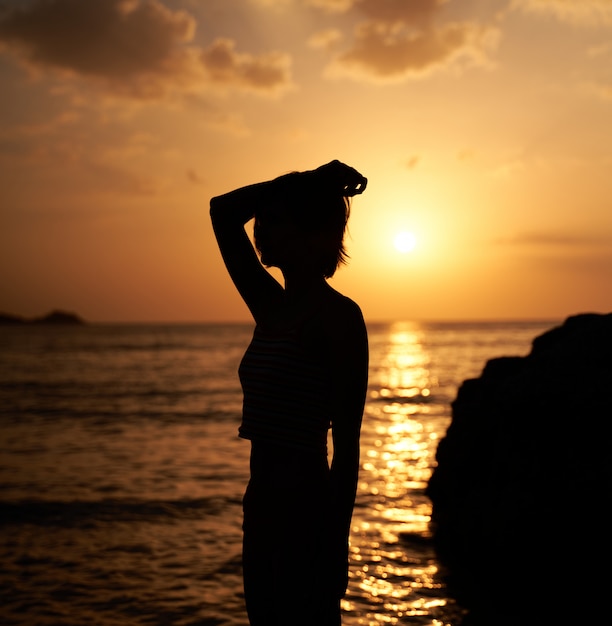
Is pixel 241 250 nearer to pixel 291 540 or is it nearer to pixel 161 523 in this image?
pixel 291 540

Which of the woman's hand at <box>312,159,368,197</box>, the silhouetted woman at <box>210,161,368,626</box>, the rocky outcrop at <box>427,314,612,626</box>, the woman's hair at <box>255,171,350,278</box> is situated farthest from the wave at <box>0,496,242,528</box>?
the woman's hand at <box>312,159,368,197</box>

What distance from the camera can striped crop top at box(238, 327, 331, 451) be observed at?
8.64ft

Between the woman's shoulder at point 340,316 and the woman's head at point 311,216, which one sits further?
the woman's head at point 311,216

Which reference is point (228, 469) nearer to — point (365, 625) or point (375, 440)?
point (375, 440)

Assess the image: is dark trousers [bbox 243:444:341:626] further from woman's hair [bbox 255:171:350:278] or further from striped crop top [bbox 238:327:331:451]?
woman's hair [bbox 255:171:350:278]

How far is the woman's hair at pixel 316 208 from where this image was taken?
8.93 feet

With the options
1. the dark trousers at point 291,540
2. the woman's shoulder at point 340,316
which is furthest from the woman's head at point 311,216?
the dark trousers at point 291,540

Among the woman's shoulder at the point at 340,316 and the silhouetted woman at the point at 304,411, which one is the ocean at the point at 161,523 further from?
the woman's shoulder at the point at 340,316

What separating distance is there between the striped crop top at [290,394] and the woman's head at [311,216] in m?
0.37

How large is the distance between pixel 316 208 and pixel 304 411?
0.79 m

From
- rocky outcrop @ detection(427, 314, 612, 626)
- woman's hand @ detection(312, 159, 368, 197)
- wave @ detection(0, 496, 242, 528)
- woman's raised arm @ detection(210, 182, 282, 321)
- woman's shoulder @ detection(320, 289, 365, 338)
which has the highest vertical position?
woman's hand @ detection(312, 159, 368, 197)

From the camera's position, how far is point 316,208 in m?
2.73

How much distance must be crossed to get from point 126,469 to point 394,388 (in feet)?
94.6

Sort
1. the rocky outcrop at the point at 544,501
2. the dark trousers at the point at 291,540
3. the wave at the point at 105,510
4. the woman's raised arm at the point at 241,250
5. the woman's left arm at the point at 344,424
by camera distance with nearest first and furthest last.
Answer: the woman's left arm at the point at 344,424, the dark trousers at the point at 291,540, the woman's raised arm at the point at 241,250, the rocky outcrop at the point at 544,501, the wave at the point at 105,510
